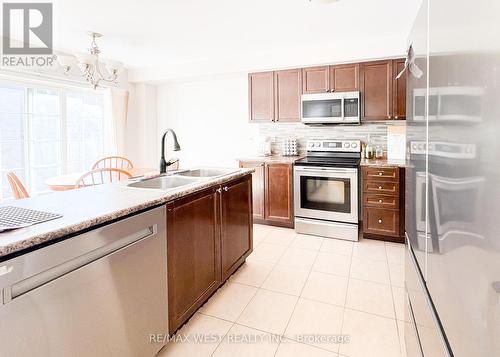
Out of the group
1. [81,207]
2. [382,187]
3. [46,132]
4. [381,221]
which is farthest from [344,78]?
[46,132]

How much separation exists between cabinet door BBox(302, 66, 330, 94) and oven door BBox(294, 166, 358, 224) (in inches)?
43.0

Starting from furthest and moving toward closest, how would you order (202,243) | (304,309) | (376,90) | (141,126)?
(141,126)
(376,90)
(304,309)
(202,243)

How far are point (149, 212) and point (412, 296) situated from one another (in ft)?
4.21

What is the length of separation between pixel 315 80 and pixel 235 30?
1.25 metres

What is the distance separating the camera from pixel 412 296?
1.23m

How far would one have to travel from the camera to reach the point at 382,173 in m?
3.29

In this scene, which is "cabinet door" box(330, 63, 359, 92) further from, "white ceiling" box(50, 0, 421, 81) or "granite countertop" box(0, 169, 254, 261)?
"granite countertop" box(0, 169, 254, 261)

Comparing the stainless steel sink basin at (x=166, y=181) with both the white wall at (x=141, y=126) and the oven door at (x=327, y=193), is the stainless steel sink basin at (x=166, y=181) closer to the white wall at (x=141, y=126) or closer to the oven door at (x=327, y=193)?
the oven door at (x=327, y=193)

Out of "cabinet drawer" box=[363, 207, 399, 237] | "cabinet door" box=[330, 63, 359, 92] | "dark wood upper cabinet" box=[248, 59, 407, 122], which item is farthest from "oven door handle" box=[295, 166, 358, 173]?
"cabinet door" box=[330, 63, 359, 92]

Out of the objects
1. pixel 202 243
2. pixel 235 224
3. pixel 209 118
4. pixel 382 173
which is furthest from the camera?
pixel 209 118

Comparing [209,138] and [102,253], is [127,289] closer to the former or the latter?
[102,253]

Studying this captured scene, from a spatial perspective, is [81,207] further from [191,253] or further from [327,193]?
[327,193]

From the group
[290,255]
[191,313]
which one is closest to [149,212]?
[191,313]

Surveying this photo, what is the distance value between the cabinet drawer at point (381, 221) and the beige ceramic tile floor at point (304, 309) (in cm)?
25
